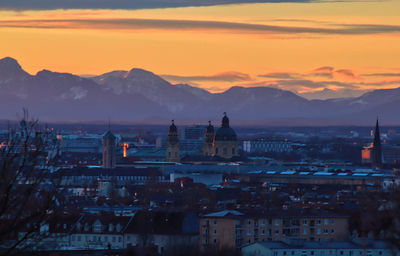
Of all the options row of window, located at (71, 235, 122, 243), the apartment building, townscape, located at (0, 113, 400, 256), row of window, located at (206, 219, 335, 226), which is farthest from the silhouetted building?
row of window, located at (71, 235, 122, 243)

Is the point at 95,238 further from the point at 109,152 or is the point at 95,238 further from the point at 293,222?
the point at 109,152

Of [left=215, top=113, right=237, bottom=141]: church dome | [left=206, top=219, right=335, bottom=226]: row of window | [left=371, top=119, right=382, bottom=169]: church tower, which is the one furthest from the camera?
[left=371, top=119, right=382, bottom=169]: church tower

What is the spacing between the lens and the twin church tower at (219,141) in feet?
517

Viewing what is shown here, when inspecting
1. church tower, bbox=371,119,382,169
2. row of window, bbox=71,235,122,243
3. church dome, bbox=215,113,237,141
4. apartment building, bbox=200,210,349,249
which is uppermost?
church dome, bbox=215,113,237,141

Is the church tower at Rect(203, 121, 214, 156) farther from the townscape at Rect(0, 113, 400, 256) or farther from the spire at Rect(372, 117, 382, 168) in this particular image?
the townscape at Rect(0, 113, 400, 256)

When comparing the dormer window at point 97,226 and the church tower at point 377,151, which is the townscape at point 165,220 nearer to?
the dormer window at point 97,226

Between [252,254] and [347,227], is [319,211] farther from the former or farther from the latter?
[252,254]

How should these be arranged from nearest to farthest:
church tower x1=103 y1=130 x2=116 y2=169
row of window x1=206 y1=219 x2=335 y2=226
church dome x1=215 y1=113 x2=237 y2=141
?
row of window x1=206 y1=219 x2=335 y2=226 → church tower x1=103 y1=130 x2=116 y2=169 → church dome x1=215 y1=113 x2=237 y2=141

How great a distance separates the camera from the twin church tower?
158 metres

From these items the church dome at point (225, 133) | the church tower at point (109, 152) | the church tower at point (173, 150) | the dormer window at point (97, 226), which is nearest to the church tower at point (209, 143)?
the church dome at point (225, 133)

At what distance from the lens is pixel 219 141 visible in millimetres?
160000

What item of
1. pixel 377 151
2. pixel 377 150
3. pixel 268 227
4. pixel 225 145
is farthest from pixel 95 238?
pixel 377 151

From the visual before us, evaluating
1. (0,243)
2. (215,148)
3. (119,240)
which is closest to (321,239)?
(119,240)

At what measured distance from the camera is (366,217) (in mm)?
59531
